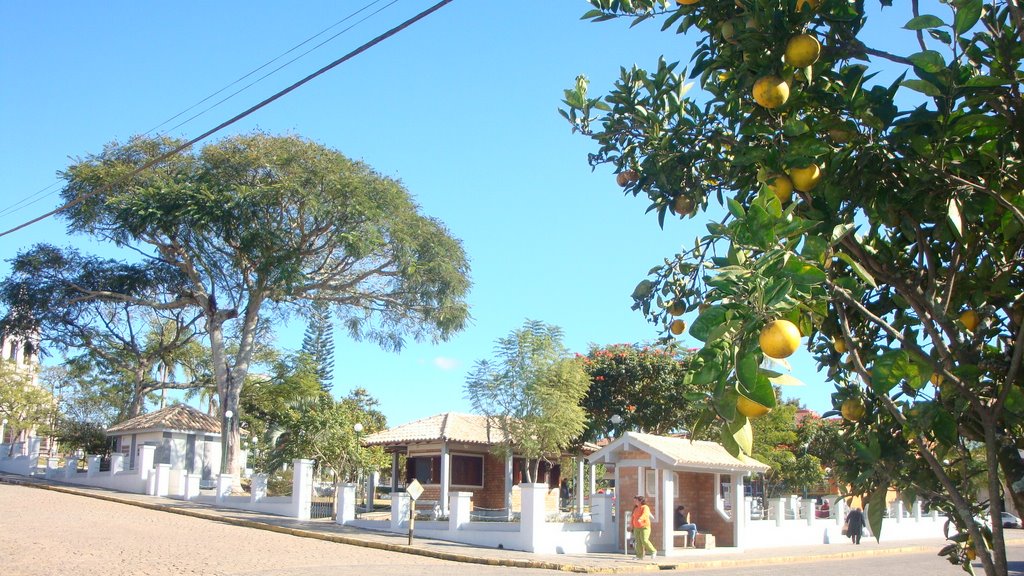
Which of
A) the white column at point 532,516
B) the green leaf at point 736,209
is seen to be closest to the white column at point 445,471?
the white column at point 532,516

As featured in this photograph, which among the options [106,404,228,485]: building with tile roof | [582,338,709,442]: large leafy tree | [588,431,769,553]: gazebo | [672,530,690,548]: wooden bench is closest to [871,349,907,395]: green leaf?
[588,431,769,553]: gazebo

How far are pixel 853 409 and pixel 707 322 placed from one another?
208 cm

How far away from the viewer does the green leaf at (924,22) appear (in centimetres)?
294

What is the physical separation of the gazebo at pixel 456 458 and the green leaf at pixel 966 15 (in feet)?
92.2

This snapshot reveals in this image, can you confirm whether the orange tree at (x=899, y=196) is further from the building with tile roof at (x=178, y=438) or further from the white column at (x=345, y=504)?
the building with tile roof at (x=178, y=438)

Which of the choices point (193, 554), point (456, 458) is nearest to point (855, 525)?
point (456, 458)

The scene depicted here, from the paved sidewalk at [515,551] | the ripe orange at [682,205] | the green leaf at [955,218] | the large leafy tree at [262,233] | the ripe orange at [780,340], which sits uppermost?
the large leafy tree at [262,233]

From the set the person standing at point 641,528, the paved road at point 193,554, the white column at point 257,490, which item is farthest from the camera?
the white column at point 257,490

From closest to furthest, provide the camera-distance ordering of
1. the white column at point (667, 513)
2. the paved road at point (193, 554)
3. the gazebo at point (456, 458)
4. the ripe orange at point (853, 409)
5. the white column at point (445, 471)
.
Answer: the ripe orange at point (853, 409)
the paved road at point (193, 554)
the white column at point (667, 513)
the white column at point (445, 471)
the gazebo at point (456, 458)

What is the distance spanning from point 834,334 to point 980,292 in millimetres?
646

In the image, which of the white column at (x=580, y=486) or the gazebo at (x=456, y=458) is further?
the gazebo at (x=456, y=458)

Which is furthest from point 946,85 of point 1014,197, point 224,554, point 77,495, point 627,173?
point 77,495

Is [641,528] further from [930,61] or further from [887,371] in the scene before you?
[930,61]

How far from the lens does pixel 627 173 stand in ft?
15.6
